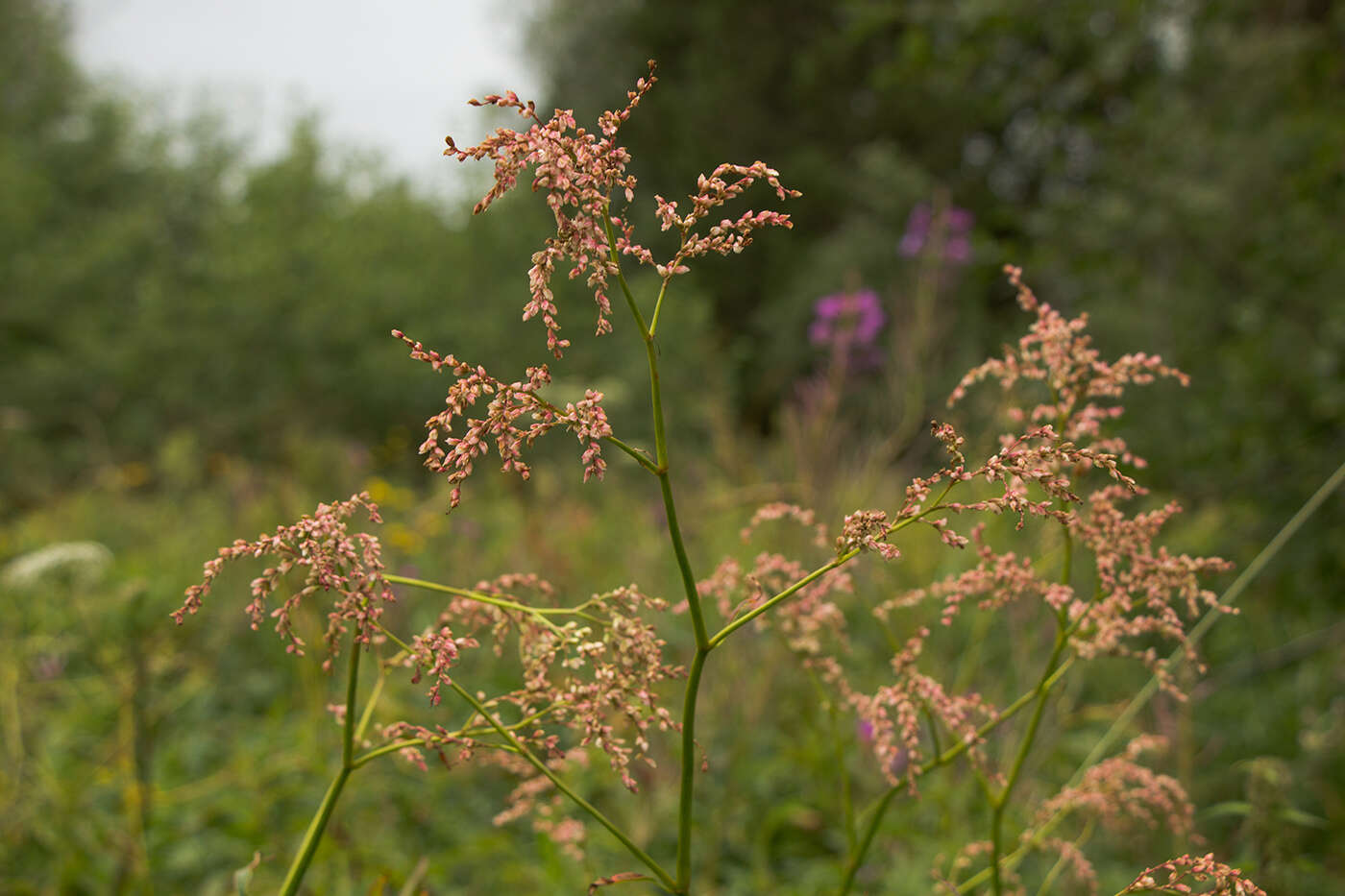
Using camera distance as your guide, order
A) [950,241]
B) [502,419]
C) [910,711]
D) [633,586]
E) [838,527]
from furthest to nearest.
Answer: [950,241] → [838,527] → [910,711] → [633,586] → [502,419]

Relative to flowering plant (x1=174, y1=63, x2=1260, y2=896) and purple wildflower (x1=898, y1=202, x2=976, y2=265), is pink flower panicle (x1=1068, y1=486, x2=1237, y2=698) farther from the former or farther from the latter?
purple wildflower (x1=898, y1=202, x2=976, y2=265)

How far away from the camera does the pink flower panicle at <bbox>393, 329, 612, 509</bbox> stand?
671 mm

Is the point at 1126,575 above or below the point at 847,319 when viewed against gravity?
below

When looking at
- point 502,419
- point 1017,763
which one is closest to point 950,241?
point 1017,763

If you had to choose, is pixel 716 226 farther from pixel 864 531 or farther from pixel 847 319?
pixel 847 319

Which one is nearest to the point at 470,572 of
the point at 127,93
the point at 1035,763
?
the point at 1035,763

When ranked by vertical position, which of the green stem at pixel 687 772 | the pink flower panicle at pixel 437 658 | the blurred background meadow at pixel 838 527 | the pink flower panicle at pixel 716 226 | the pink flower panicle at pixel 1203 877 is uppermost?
the blurred background meadow at pixel 838 527

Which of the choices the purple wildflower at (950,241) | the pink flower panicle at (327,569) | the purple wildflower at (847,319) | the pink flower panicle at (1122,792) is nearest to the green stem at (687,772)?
the pink flower panicle at (327,569)

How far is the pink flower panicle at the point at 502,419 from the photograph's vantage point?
0.67m

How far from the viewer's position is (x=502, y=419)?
2.25ft

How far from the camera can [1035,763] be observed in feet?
9.06

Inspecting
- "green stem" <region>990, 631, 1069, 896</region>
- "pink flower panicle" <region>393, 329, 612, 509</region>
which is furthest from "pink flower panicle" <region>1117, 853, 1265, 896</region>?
"pink flower panicle" <region>393, 329, 612, 509</region>

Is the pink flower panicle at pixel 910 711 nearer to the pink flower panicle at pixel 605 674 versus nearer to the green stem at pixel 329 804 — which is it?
the pink flower panicle at pixel 605 674

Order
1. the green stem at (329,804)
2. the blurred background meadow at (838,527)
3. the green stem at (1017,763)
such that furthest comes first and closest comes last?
the blurred background meadow at (838,527) < the green stem at (1017,763) < the green stem at (329,804)
